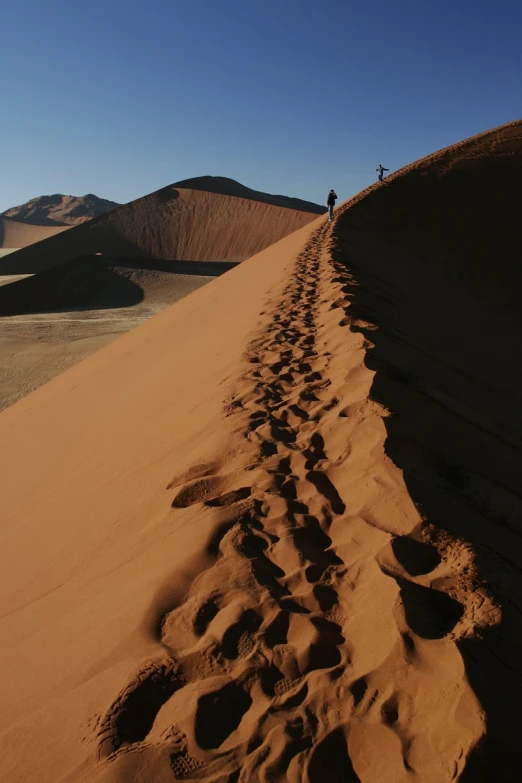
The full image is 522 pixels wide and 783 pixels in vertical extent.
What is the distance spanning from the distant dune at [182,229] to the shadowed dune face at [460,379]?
25515 millimetres

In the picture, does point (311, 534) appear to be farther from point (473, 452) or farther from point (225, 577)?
point (473, 452)

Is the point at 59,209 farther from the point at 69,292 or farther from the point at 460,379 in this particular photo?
the point at 460,379

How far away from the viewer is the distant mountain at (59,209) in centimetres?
8175

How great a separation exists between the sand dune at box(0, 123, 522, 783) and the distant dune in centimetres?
3638

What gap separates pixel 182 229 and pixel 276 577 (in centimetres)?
4249

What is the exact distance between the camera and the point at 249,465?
3020mm

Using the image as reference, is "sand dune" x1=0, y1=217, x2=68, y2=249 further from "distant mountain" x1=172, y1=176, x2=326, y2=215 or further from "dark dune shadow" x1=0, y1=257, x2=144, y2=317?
"dark dune shadow" x1=0, y1=257, x2=144, y2=317

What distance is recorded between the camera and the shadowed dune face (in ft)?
5.85

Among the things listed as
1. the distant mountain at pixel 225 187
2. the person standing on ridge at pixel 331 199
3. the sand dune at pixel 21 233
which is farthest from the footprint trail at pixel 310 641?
the sand dune at pixel 21 233

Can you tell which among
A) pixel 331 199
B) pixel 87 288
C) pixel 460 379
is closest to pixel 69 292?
pixel 87 288

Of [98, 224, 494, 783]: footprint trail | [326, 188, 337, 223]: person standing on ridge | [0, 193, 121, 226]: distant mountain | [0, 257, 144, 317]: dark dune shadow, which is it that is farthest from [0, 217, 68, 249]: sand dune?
[98, 224, 494, 783]: footprint trail

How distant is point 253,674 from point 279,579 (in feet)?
1.43

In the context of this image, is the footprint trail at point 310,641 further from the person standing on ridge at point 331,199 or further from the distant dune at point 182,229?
the distant dune at point 182,229

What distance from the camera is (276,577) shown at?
222cm
